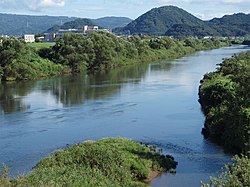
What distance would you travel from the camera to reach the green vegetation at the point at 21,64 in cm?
5359

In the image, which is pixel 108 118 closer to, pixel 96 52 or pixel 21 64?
pixel 21 64

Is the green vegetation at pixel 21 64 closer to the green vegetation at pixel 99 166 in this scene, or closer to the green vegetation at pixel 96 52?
the green vegetation at pixel 96 52

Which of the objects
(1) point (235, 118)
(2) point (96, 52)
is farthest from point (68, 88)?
(1) point (235, 118)

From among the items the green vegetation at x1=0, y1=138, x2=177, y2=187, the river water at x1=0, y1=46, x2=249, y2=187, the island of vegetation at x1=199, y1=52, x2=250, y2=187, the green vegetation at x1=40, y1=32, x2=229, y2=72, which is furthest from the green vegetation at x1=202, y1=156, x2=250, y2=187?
the green vegetation at x1=40, y1=32, x2=229, y2=72

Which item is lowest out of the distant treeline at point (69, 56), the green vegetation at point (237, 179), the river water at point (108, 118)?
the river water at point (108, 118)

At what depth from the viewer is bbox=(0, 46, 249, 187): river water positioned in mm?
21922

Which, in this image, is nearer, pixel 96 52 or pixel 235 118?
pixel 235 118

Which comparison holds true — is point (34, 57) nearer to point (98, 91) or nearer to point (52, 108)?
point (98, 91)

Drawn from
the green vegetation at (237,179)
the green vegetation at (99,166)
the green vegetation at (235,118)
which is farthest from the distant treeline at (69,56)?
the green vegetation at (237,179)

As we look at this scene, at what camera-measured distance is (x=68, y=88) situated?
45.2 metres

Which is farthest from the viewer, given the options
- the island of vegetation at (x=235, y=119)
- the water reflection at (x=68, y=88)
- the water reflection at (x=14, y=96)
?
the water reflection at (x=68, y=88)

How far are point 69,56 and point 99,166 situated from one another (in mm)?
43593

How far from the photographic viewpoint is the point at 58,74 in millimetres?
58156

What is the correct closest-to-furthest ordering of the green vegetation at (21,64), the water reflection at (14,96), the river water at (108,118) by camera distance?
the river water at (108,118) → the water reflection at (14,96) → the green vegetation at (21,64)
